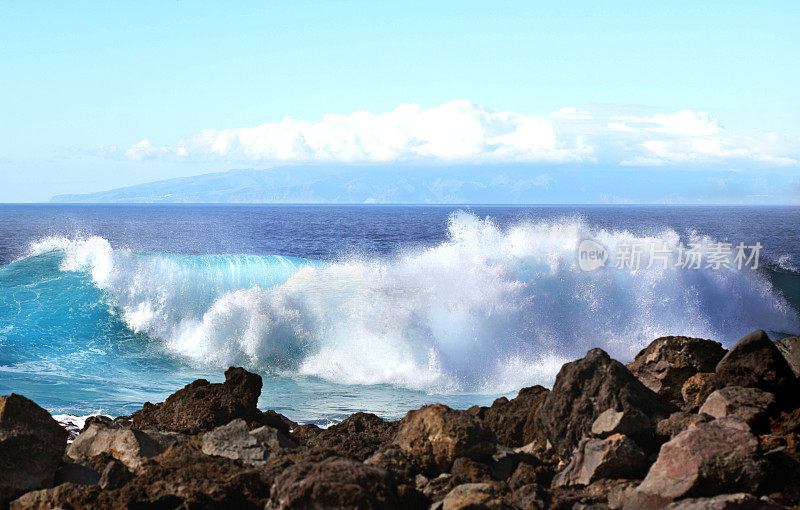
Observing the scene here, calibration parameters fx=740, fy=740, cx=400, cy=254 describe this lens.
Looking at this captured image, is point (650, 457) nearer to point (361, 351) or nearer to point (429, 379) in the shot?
point (429, 379)

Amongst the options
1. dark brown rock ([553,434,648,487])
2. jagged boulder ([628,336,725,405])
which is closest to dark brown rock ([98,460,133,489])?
dark brown rock ([553,434,648,487])

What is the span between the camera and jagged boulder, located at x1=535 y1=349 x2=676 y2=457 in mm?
6480

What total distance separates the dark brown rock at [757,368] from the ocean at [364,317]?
5976mm

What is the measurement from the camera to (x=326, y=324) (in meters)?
17.2

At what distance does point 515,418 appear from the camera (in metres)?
7.47

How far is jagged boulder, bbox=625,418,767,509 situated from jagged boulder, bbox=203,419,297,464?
3190 mm

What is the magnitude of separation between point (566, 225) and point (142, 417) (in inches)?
594

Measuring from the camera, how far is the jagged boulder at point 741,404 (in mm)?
6190

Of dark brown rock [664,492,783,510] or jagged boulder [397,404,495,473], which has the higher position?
dark brown rock [664,492,783,510]

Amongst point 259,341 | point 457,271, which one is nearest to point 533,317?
point 457,271

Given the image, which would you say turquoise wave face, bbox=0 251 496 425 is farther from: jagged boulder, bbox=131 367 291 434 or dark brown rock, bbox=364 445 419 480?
dark brown rock, bbox=364 445 419 480

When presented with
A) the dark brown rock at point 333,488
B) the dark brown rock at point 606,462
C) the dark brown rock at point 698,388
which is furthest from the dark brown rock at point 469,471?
the dark brown rock at point 698,388

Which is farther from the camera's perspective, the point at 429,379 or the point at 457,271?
the point at 457,271

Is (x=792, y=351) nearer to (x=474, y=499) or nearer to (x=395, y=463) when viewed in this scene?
(x=395, y=463)
